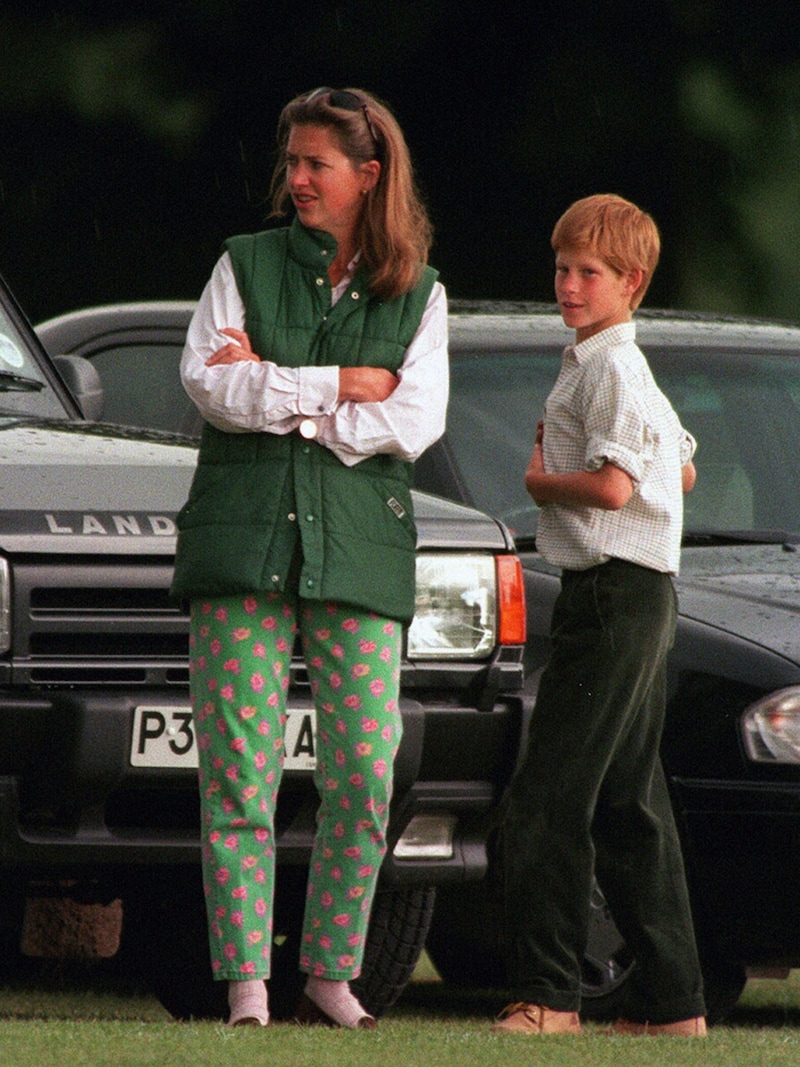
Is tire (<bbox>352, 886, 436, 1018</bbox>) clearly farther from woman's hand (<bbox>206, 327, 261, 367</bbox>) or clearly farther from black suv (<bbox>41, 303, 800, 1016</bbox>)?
woman's hand (<bbox>206, 327, 261, 367</bbox>)

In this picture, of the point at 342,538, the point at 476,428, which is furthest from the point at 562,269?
the point at 476,428

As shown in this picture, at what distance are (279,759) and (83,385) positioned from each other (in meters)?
1.84

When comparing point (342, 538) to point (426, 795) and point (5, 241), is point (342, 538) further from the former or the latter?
point (5, 241)

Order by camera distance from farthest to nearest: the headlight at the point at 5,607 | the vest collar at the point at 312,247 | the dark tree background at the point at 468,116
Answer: the dark tree background at the point at 468,116
the headlight at the point at 5,607
the vest collar at the point at 312,247

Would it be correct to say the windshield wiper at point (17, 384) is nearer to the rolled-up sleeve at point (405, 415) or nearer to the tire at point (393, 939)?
the tire at point (393, 939)

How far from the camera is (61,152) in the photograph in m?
11.4

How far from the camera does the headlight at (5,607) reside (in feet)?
15.4

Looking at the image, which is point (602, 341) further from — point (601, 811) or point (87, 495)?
point (87, 495)

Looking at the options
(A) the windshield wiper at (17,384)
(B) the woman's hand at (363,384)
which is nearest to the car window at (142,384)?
(A) the windshield wiper at (17,384)

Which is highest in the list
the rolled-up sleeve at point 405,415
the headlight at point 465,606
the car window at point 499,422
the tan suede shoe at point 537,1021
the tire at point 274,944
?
the rolled-up sleeve at point 405,415

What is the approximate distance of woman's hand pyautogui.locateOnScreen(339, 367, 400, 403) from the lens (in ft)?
14.4

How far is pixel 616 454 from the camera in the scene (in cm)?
445

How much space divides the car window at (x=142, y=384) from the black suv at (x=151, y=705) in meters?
1.51

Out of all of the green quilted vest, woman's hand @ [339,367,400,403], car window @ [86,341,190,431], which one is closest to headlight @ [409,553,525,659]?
the green quilted vest
